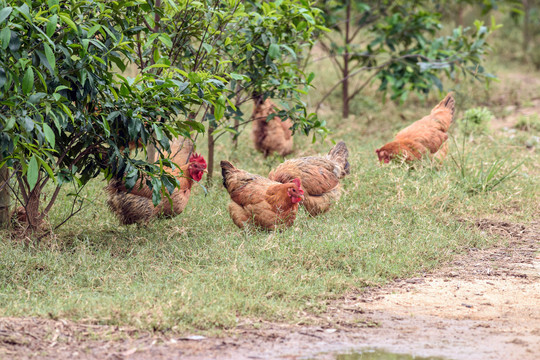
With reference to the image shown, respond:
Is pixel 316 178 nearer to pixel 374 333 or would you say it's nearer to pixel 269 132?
pixel 269 132

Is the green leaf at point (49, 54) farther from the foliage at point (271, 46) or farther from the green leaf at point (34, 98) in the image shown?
the foliage at point (271, 46)

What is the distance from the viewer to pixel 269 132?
26.9 feet

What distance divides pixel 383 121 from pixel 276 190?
A: 557cm

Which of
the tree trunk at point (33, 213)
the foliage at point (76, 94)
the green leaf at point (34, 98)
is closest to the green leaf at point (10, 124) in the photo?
the foliage at point (76, 94)

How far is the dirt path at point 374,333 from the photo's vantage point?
10.6 feet

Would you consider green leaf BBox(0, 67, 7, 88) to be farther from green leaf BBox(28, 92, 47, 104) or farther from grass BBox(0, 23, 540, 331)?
grass BBox(0, 23, 540, 331)

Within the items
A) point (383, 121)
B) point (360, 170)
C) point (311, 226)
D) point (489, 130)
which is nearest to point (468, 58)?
point (489, 130)

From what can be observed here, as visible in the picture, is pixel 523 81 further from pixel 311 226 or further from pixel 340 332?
pixel 340 332

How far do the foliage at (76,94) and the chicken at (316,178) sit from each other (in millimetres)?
1698

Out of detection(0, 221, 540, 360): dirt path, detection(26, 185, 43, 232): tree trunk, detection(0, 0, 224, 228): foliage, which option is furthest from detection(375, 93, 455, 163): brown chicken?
detection(26, 185, 43, 232): tree trunk

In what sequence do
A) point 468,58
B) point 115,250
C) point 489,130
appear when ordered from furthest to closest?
point 489,130 < point 468,58 < point 115,250

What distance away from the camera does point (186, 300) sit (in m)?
3.77

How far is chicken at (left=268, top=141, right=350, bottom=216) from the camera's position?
6.09m

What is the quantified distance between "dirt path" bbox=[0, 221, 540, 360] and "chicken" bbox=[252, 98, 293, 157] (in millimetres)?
3981
